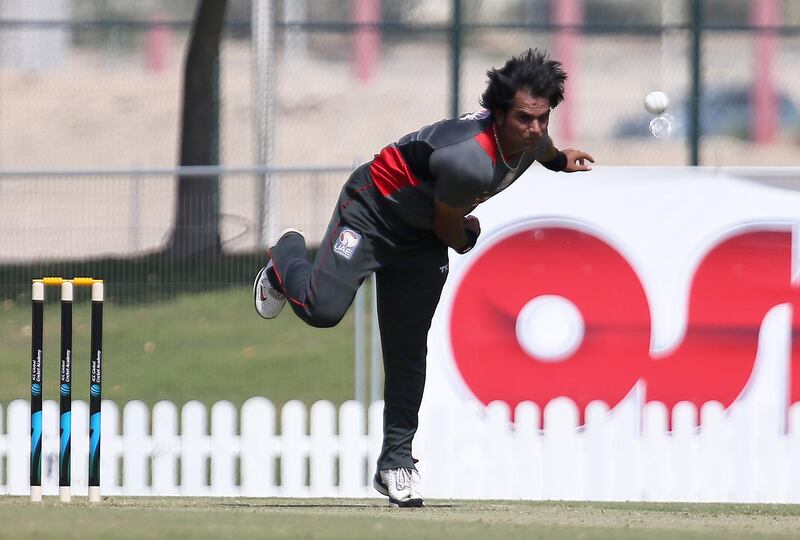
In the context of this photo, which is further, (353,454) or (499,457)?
(353,454)

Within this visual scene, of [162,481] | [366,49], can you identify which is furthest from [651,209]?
[366,49]

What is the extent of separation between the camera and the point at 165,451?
8539 millimetres

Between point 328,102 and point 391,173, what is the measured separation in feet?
48.7

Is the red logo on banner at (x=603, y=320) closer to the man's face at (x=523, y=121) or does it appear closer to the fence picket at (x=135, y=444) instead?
the fence picket at (x=135, y=444)

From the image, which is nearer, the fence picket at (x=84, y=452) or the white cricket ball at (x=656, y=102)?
the fence picket at (x=84, y=452)

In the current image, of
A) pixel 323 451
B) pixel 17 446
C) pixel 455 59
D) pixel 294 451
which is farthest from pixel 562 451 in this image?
pixel 455 59

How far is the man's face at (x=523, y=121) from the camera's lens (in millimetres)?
6273

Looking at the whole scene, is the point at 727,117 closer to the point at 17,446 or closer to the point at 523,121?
the point at 17,446

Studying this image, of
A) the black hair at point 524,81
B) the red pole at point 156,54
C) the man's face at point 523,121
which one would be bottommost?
the man's face at point 523,121

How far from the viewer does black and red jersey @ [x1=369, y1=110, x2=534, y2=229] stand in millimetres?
6207

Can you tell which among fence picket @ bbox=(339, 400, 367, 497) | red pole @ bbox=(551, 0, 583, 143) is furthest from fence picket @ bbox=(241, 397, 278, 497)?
red pole @ bbox=(551, 0, 583, 143)

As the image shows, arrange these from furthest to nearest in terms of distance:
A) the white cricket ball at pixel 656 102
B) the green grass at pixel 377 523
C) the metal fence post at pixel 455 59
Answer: the metal fence post at pixel 455 59 < the white cricket ball at pixel 656 102 < the green grass at pixel 377 523

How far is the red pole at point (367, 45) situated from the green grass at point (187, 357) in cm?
823

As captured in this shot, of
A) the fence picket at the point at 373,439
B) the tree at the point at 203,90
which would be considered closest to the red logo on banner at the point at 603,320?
the fence picket at the point at 373,439
